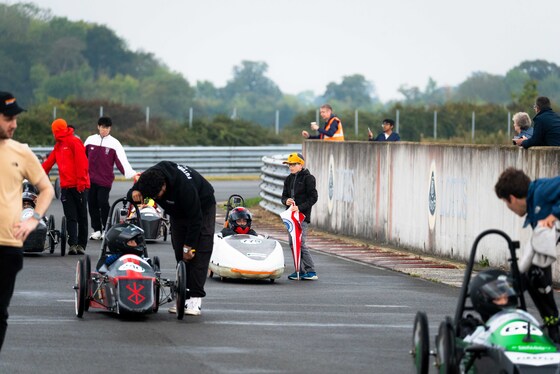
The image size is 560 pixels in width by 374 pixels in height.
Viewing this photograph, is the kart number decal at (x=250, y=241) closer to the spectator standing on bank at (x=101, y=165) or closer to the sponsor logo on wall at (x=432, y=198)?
the sponsor logo on wall at (x=432, y=198)

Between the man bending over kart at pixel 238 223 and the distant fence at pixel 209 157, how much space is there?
100.0 feet

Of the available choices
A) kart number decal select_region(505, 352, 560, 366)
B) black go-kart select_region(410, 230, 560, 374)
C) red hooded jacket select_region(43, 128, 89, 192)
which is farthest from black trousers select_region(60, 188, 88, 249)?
kart number decal select_region(505, 352, 560, 366)

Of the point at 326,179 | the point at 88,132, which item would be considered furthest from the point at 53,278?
the point at 88,132

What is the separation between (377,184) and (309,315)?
1019cm

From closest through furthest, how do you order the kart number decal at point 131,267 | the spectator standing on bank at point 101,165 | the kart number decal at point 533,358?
1. the kart number decal at point 533,358
2. the kart number decal at point 131,267
3. the spectator standing on bank at point 101,165

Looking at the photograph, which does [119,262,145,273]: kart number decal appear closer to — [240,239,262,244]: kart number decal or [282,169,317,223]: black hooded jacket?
[240,239,262,244]: kart number decal

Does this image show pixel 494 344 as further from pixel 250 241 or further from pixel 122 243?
→ pixel 250 241

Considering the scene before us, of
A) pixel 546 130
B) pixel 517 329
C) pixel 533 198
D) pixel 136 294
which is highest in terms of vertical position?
pixel 546 130

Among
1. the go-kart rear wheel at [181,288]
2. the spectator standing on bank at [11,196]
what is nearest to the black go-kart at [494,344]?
the spectator standing on bank at [11,196]

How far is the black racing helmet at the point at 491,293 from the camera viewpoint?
1025 centimetres

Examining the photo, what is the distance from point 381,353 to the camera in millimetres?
12320

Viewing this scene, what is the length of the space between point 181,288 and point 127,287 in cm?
50

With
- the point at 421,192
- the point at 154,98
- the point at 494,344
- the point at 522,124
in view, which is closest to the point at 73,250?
the point at 421,192

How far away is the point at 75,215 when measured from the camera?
2183cm
